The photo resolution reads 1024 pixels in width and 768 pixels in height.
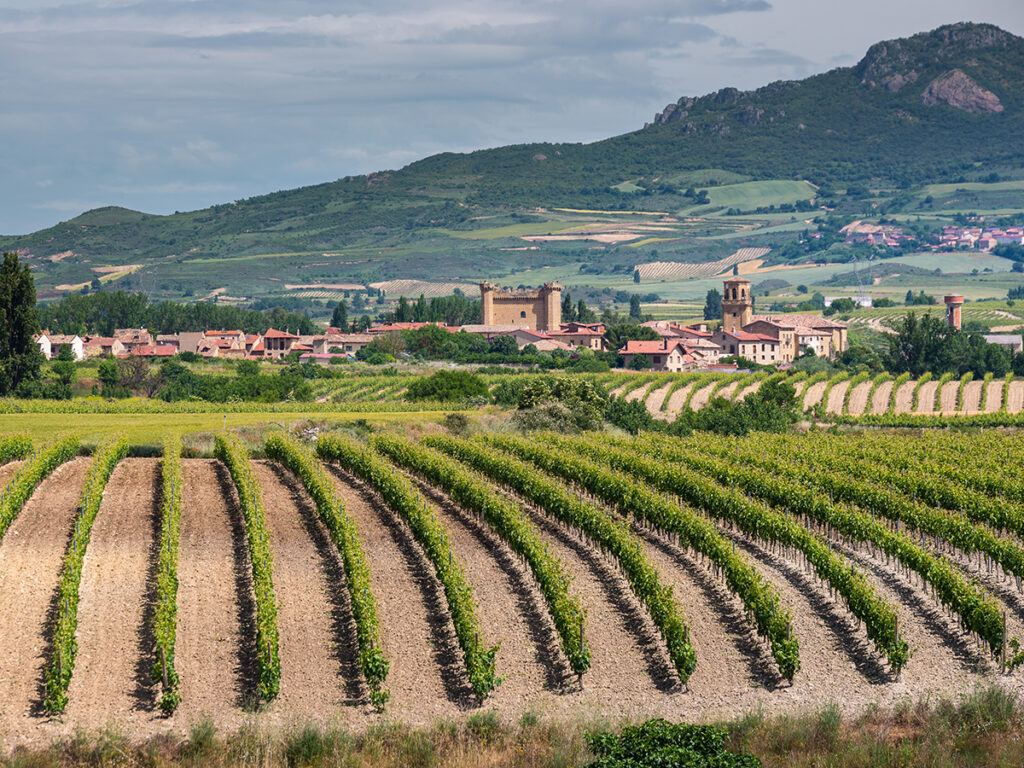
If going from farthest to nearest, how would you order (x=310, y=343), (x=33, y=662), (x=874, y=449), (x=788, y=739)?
(x=310, y=343) < (x=874, y=449) < (x=33, y=662) < (x=788, y=739)

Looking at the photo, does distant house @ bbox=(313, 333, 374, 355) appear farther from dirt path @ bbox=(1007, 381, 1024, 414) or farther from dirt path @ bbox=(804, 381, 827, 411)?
dirt path @ bbox=(1007, 381, 1024, 414)

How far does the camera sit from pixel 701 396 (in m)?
103

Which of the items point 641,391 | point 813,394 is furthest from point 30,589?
point 813,394

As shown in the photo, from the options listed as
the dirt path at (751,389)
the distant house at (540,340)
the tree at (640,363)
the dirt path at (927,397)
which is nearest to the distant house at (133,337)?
the distant house at (540,340)

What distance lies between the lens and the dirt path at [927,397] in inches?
3696

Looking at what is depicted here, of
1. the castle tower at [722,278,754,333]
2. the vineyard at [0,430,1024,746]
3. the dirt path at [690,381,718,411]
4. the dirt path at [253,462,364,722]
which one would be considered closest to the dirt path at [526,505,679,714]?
the vineyard at [0,430,1024,746]

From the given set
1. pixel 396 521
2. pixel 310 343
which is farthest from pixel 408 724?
pixel 310 343

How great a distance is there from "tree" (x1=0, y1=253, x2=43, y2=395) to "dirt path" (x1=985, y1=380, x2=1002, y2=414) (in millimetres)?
63666

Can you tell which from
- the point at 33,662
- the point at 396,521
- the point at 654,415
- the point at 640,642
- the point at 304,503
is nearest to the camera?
Answer: the point at 33,662

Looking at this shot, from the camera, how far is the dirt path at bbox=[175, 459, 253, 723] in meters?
28.2

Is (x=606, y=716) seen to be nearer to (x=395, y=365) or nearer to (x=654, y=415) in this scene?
(x=654, y=415)

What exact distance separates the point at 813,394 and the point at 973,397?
1182 cm

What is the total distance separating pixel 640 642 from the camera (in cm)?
3162

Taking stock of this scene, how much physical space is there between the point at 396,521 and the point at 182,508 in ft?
24.5
